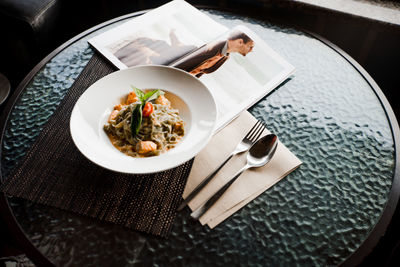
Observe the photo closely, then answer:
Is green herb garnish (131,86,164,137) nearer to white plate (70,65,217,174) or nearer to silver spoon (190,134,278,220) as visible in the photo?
white plate (70,65,217,174)

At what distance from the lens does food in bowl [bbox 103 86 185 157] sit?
32.5 inches

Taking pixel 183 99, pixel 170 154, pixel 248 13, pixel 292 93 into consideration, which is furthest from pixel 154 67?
pixel 248 13

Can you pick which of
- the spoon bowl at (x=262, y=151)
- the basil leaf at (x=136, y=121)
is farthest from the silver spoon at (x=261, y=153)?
the basil leaf at (x=136, y=121)

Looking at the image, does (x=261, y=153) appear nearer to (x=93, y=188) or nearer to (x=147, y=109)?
(x=147, y=109)

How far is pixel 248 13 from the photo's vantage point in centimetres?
133

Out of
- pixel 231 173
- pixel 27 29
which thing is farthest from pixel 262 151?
pixel 27 29

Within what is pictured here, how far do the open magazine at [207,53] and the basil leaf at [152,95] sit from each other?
0.66 ft

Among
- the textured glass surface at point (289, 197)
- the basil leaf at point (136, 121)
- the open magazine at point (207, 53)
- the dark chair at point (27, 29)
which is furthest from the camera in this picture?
the dark chair at point (27, 29)

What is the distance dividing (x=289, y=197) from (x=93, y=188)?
50 cm

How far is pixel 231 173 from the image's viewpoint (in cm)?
84

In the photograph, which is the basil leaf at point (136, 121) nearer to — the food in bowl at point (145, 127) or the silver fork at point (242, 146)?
the food in bowl at point (145, 127)

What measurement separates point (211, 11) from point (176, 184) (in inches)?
32.8

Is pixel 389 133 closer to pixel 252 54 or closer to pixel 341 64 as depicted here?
pixel 341 64

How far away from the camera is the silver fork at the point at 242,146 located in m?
0.79
